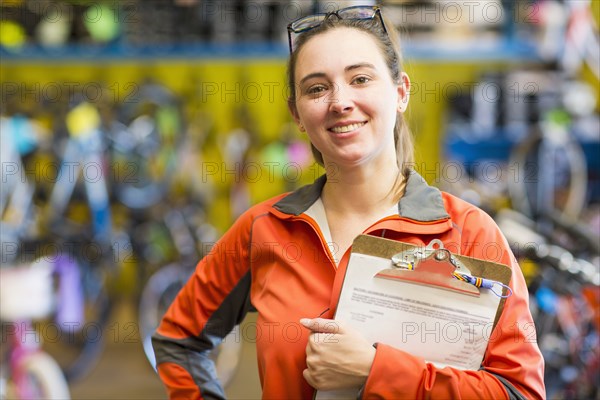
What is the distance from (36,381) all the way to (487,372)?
8.08 ft

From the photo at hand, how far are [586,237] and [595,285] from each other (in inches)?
12.7

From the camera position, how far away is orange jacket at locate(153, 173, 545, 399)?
1.16m

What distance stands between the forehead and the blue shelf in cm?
358

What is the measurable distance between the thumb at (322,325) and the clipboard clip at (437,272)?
11 cm

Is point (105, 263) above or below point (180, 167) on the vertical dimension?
below

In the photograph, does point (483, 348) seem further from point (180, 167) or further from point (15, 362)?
point (180, 167)

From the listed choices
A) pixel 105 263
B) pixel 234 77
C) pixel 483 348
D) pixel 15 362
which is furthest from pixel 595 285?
pixel 234 77

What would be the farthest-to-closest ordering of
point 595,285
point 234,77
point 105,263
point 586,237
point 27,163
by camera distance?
point 234,77 < point 27,163 < point 105,263 < point 586,237 < point 595,285

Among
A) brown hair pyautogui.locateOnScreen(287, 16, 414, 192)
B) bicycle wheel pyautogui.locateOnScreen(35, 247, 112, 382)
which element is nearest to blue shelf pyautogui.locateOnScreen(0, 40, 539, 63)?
bicycle wheel pyautogui.locateOnScreen(35, 247, 112, 382)

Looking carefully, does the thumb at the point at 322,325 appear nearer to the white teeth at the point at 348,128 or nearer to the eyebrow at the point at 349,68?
the white teeth at the point at 348,128

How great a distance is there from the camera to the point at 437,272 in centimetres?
120

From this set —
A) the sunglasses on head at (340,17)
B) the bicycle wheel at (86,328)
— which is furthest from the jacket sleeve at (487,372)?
the bicycle wheel at (86,328)

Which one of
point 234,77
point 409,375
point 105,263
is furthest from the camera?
point 234,77

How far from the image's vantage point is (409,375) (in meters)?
1.15
